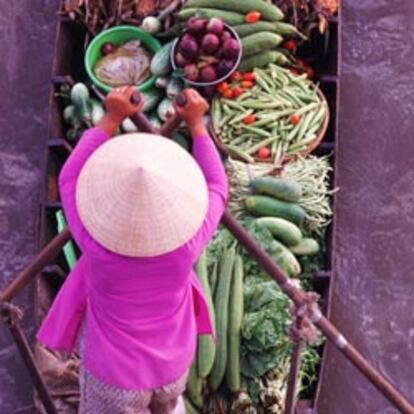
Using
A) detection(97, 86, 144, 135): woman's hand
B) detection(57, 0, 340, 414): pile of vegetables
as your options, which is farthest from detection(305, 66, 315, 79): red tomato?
detection(97, 86, 144, 135): woman's hand

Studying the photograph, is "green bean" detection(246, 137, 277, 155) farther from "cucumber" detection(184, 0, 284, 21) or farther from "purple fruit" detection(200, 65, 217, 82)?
"cucumber" detection(184, 0, 284, 21)

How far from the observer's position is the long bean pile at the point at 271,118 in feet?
15.7

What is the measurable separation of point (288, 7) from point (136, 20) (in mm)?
930

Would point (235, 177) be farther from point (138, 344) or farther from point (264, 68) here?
point (138, 344)

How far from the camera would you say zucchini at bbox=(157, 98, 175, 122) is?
16.1 feet

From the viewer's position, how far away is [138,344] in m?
2.99

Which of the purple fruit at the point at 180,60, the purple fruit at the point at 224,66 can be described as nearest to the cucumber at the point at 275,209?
the purple fruit at the point at 224,66

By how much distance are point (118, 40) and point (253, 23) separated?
0.84 meters

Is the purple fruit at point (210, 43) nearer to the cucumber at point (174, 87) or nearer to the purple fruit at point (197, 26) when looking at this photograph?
the purple fruit at point (197, 26)

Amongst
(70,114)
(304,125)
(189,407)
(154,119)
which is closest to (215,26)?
(154,119)

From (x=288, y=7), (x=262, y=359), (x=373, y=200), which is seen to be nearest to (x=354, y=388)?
(x=262, y=359)

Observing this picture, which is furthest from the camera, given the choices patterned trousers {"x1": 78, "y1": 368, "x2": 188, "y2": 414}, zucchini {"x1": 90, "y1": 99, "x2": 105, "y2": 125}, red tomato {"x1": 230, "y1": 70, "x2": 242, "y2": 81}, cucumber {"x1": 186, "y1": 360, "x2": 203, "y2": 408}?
red tomato {"x1": 230, "y1": 70, "x2": 242, "y2": 81}

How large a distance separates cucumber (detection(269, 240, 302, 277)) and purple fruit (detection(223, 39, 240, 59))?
1.20 meters

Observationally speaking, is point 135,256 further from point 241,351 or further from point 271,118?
point 271,118
